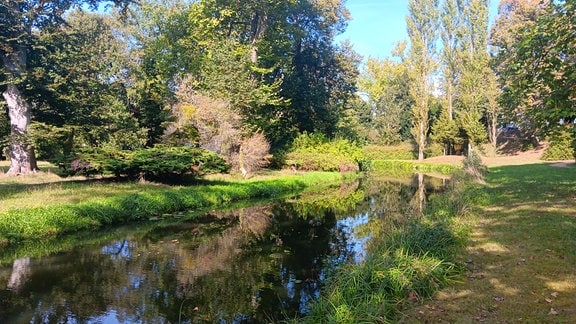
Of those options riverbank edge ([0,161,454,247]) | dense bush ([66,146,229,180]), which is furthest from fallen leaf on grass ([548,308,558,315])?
dense bush ([66,146,229,180])

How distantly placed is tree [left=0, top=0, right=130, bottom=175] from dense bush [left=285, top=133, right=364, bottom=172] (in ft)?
55.2

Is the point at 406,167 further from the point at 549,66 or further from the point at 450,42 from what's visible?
the point at 549,66

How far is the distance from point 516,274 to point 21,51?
76.2ft

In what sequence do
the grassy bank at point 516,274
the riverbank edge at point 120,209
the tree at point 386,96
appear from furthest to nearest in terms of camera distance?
the tree at point 386,96 < the riverbank edge at point 120,209 < the grassy bank at point 516,274

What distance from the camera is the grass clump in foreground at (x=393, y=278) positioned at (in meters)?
5.30

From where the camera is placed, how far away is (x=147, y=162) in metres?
18.8

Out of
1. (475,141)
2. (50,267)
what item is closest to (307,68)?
(475,141)

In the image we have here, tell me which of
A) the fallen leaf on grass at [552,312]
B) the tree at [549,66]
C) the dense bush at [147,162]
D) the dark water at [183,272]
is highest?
the tree at [549,66]

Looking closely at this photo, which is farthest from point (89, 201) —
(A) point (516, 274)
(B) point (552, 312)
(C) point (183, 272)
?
(B) point (552, 312)

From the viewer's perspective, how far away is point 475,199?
14578 millimetres

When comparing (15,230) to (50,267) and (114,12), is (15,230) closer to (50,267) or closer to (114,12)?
(50,267)

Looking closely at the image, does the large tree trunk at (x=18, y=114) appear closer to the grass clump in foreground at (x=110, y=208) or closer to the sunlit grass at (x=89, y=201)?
the sunlit grass at (x=89, y=201)

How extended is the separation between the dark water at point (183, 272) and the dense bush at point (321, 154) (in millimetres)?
18746

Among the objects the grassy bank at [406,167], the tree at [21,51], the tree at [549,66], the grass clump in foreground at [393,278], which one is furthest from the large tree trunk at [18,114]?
the grassy bank at [406,167]
